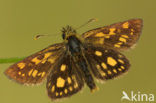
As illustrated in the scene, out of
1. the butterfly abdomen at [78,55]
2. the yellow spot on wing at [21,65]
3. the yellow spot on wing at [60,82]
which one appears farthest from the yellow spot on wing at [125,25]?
the yellow spot on wing at [21,65]

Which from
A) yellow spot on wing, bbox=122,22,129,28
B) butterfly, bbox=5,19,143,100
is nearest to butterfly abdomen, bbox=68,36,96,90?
butterfly, bbox=5,19,143,100

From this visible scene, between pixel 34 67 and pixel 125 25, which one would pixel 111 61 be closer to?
pixel 125 25

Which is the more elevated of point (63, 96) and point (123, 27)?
point (123, 27)

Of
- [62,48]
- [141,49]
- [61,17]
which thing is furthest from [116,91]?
[62,48]

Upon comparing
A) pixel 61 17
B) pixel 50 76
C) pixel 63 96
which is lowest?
pixel 63 96

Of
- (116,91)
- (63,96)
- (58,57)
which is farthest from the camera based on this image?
(116,91)

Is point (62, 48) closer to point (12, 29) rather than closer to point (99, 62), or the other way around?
point (99, 62)

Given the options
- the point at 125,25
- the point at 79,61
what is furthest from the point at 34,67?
the point at 125,25
